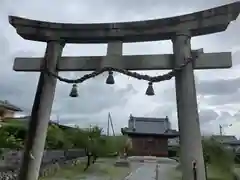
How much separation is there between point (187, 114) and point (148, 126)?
39.0 m

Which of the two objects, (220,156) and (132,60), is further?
(220,156)

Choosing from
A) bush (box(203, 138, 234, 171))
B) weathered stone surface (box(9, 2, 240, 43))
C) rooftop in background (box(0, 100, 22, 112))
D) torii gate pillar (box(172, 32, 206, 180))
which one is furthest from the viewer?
rooftop in background (box(0, 100, 22, 112))

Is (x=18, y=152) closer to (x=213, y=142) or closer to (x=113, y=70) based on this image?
(x=213, y=142)

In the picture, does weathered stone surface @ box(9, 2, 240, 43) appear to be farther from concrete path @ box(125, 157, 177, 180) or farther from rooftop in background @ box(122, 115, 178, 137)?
rooftop in background @ box(122, 115, 178, 137)

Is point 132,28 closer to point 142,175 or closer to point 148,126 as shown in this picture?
point 142,175

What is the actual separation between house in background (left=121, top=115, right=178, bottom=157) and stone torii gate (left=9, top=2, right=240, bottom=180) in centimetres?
3362

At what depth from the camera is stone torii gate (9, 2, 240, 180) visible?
4860 millimetres

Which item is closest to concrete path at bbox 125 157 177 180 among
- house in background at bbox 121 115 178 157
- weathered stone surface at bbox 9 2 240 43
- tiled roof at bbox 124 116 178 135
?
weathered stone surface at bbox 9 2 240 43

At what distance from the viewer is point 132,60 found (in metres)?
5.33

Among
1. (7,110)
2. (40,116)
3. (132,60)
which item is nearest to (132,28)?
(132,60)

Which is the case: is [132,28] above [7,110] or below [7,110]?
below

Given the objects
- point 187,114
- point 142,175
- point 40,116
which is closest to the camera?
point 187,114

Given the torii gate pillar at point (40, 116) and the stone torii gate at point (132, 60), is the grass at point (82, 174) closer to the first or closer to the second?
the torii gate pillar at point (40, 116)

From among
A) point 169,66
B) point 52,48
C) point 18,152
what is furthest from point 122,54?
point 18,152
